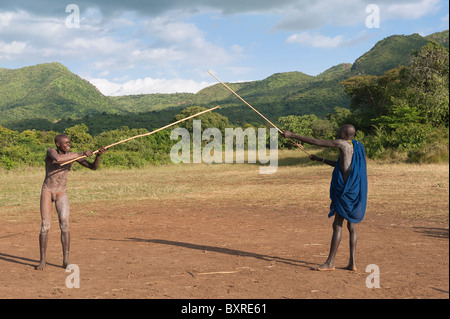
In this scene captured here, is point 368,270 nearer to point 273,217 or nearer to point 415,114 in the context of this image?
point 273,217

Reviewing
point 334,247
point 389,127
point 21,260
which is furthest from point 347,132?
point 389,127

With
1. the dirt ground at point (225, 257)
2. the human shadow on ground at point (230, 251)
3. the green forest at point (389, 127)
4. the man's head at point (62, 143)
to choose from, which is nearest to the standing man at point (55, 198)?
the man's head at point (62, 143)

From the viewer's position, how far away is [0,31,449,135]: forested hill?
2874 inches

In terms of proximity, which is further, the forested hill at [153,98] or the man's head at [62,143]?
the forested hill at [153,98]

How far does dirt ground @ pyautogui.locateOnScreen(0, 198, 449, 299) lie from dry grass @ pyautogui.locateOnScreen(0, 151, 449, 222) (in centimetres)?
151

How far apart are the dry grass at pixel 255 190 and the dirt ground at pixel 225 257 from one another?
1512 millimetres

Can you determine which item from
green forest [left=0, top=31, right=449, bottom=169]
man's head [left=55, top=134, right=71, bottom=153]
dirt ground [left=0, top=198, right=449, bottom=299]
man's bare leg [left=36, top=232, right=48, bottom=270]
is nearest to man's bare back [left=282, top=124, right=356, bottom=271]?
dirt ground [left=0, top=198, right=449, bottom=299]

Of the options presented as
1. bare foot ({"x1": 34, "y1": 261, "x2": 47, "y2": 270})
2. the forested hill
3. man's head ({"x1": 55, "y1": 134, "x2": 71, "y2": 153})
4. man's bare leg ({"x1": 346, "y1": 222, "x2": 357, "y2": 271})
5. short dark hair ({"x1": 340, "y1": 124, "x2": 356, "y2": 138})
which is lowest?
bare foot ({"x1": 34, "y1": 261, "x2": 47, "y2": 270})

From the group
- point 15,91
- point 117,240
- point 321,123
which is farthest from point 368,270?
point 15,91

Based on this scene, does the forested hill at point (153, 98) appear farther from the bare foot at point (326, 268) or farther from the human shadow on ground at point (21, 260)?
the bare foot at point (326, 268)

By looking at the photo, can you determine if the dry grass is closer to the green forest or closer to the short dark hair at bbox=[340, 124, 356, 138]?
the green forest

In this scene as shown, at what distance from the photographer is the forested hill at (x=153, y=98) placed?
73000mm

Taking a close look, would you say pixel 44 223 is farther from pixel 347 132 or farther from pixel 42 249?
pixel 347 132
